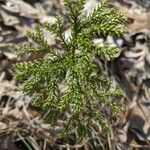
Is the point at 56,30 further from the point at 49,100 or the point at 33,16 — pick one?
the point at 33,16

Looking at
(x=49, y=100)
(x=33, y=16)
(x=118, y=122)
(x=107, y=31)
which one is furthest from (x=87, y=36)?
(x=33, y=16)

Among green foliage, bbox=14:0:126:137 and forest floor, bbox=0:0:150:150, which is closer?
green foliage, bbox=14:0:126:137

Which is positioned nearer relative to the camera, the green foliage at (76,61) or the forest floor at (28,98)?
the green foliage at (76,61)

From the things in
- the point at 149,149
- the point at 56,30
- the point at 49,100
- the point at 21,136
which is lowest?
the point at 149,149

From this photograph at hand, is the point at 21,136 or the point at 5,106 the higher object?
the point at 5,106

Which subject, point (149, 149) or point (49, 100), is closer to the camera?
point (49, 100)

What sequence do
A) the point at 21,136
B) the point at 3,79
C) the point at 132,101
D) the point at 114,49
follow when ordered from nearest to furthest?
1. the point at 114,49
2. the point at 21,136
3. the point at 3,79
4. the point at 132,101

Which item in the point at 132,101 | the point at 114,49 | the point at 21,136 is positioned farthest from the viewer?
the point at 132,101

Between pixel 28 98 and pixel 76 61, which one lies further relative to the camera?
pixel 28 98

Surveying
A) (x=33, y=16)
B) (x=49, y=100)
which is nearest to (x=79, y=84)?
(x=49, y=100)
